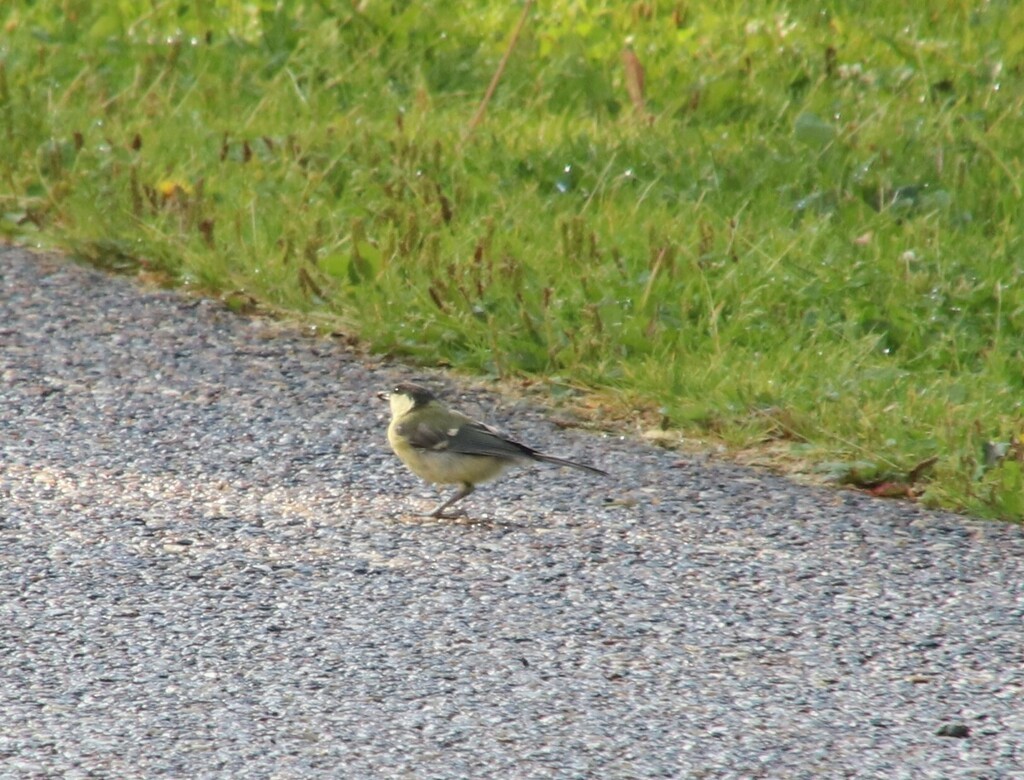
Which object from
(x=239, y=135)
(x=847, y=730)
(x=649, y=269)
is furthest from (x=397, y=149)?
(x=847, y=730)

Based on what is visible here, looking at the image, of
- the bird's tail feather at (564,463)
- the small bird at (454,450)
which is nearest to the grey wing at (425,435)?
the small bird at (454,450)

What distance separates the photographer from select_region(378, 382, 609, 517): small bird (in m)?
5.50

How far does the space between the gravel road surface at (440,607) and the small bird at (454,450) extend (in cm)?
13

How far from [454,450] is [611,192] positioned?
2939mm

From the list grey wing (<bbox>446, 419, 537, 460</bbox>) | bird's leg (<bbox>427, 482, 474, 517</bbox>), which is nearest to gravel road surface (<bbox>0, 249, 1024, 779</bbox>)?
bird's leg (<bbox>427, 482, 474, 517</bbox>)

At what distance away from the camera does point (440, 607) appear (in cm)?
466

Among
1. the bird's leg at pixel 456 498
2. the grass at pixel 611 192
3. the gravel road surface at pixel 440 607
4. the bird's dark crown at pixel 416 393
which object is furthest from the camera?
the grass at pixel 611 192

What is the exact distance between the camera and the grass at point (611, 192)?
6.39m

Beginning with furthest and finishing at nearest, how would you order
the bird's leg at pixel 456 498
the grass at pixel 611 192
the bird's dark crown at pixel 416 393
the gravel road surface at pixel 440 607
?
the grass at pixel 611 192 → the bird's dark crown at pixel 416 393 → the bird's leg at pixel 456 498 → the gravel road surface at pixel 440 607

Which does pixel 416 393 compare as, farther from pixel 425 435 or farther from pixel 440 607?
pixel 440 607

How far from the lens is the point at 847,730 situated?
3.98 meters

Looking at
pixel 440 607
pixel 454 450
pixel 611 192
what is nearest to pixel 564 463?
pixel 454 450

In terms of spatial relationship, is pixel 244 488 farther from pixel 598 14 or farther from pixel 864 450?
pixel 598 14

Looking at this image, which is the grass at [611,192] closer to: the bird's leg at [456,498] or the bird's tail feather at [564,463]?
the bird's tail feather at [564,463]
